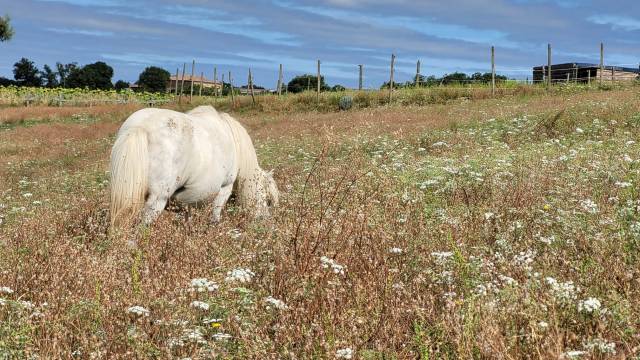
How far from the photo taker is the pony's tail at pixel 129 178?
22.8ft

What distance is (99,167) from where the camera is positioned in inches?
732

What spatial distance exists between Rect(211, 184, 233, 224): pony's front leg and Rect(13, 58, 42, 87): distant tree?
154517mm

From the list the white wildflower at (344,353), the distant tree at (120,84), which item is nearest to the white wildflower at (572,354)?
the white wildflower at (344,353)

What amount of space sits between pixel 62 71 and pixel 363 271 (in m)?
162

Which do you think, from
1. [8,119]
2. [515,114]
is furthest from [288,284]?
[8,119]

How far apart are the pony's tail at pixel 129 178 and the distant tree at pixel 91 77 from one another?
141624mm

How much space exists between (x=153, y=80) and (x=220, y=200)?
144359mm

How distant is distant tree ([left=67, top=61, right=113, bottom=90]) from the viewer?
460 ft

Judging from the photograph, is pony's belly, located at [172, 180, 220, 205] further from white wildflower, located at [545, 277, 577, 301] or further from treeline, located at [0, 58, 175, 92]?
treeline, located at [0, 58, 175, 92]

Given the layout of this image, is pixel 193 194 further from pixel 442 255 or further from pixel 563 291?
pixel 563 291

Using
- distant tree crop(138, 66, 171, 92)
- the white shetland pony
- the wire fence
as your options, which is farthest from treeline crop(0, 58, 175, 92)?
the white shetland pony

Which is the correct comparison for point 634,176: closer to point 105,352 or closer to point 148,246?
point 148,246

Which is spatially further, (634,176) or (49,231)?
(634,176)

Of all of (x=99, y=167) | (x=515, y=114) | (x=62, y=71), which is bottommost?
(x=99, y=167)
